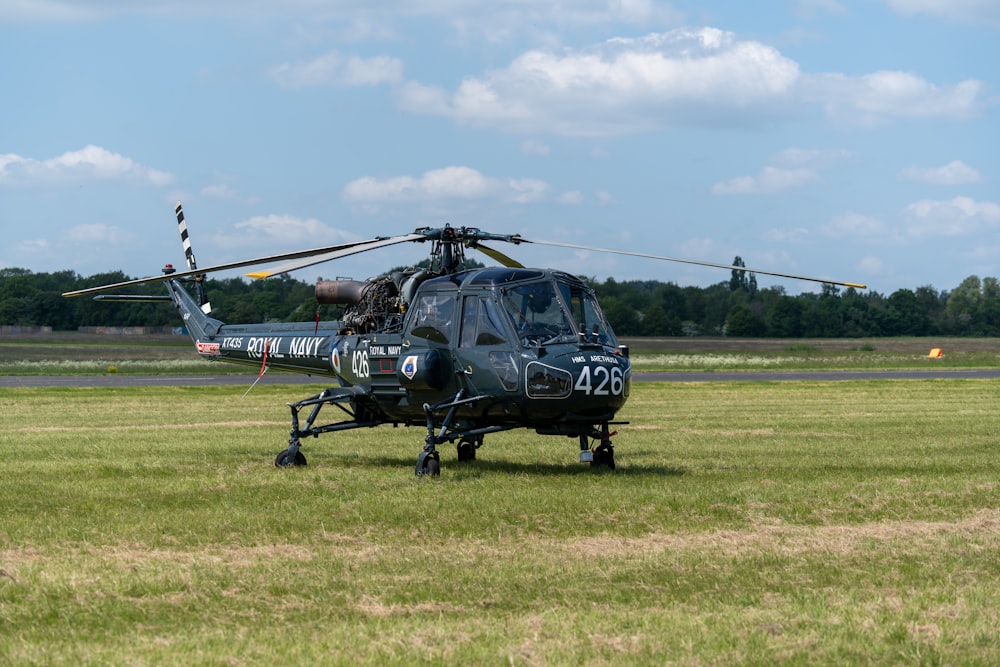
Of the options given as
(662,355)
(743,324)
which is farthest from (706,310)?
(662,355)

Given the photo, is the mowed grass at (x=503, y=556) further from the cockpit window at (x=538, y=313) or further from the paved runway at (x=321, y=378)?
the paved runway at (x=321, y=378)

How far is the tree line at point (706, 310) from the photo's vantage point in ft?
245

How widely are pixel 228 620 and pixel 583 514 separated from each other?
5057 mm

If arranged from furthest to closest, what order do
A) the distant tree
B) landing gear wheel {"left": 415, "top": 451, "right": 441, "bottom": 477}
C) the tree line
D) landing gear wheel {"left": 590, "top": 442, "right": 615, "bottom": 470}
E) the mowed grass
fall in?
the distant tree < the tree line < landing gear wheel {"left": 590, "top": 442, "right": 615, "bottom": 470} < landing gear wheel {"left": 415, "top": 451, "right": 441, "bottom": 477} < the mowed grass

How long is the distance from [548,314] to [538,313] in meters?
0.13

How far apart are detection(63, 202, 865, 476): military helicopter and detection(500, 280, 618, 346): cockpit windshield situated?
0.02 meters

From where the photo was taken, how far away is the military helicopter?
15078 mm

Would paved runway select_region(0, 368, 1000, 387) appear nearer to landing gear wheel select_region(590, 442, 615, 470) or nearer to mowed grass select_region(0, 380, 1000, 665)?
mowed grass select_region(0, 380, 1000, 665)

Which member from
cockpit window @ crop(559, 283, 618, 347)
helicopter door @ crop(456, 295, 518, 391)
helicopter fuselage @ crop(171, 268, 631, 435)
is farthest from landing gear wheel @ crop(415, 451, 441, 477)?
cockpit window @ crop(559, 283, 618, 347)

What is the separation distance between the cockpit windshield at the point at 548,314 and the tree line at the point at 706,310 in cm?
1686

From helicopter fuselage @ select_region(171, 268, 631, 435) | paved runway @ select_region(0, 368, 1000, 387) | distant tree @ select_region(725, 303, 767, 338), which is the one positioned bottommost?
paved runway @ select_region(0, 368, 1000, 387)

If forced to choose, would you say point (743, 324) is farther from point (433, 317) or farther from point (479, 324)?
point (479, 324)

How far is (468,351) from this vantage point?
1571cm

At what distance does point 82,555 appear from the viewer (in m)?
10.0
